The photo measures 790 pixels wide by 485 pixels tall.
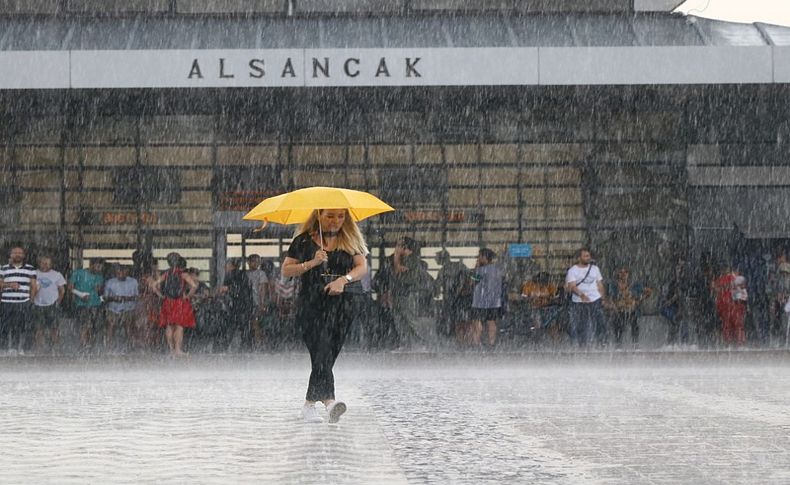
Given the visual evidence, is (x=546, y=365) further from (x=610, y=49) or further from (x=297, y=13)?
(x=297, y=13)

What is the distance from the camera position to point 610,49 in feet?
71.7

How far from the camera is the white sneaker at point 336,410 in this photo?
9.52m

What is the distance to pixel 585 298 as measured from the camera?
19.7m

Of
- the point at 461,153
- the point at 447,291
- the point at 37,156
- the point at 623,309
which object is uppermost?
the point at 461,153

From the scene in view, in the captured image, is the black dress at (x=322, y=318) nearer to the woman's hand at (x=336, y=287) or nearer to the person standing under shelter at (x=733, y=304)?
the woman's hand at (x=336, y=287)

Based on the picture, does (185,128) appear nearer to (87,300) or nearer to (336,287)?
(87,300)

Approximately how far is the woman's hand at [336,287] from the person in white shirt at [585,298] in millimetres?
9937

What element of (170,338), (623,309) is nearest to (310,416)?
(170,338)

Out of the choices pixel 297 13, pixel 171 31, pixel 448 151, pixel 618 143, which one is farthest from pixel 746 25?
pixel 171 31

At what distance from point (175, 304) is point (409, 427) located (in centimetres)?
1094

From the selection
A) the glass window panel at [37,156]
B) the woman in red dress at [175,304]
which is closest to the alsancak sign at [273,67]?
the woman in red dress at [175,304]

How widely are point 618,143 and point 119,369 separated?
524 inches

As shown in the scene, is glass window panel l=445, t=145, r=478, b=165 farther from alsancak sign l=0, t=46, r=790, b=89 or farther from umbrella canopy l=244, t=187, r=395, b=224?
umbrella canopy l=244, t=187, r=395, b=224

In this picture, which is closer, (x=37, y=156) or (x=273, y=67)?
(x=273, y=67)
